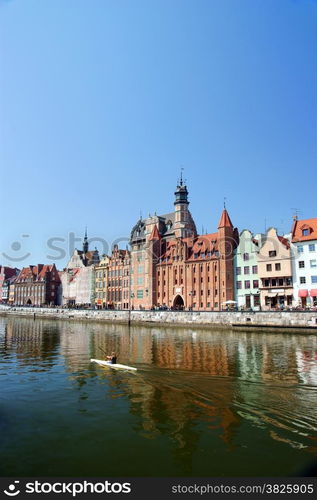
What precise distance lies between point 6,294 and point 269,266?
156 metres

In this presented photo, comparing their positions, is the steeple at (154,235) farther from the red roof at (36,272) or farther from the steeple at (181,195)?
the red roof at (36,272)

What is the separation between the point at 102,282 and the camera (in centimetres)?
13150

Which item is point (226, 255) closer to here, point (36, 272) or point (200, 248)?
point (200, 248)

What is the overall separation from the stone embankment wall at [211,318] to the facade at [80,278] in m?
22.3

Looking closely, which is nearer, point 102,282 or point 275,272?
point 275,272

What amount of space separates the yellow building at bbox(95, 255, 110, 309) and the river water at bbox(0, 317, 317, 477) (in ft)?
319

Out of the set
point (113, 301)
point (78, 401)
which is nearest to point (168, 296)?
point (113, 301)

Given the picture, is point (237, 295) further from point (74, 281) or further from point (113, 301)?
point (74, 281)

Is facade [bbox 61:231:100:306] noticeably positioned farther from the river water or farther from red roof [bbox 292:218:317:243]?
the river water

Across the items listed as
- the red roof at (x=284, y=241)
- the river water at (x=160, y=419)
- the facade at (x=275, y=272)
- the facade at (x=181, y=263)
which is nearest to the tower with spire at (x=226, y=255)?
the facade at (x=181, y=263)

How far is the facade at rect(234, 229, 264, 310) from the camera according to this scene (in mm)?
82375

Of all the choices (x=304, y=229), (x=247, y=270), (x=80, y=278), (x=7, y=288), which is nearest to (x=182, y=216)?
(x=247, y=270)

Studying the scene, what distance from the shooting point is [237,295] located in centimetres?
8588

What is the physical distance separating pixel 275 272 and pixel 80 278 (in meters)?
89.1
